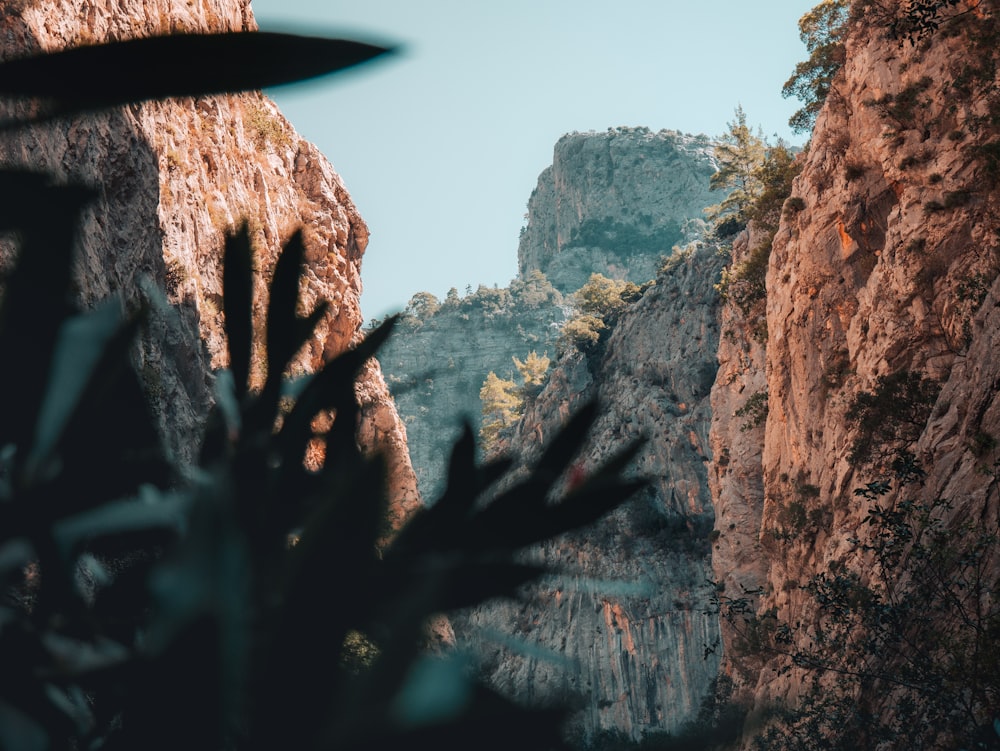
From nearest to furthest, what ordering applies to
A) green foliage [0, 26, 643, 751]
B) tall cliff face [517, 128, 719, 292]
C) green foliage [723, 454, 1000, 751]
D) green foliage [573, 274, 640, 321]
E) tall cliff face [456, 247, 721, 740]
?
green foliage [0, 26, 643, 751] < green foliage [723, 454, 1000, 751] < tall cliff face [456, 247, 721, 740] < green foliage [573, 274, 640, 321] < tall cliff face [517, 128, 719, 292]

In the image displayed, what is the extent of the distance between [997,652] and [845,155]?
41.5 feet

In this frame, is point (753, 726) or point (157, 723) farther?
point (753, 726)

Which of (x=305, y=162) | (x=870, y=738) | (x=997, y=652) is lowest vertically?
(x=870, y=738)

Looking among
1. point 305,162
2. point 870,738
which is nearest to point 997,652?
point 870,738

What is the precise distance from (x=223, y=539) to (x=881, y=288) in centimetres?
1562

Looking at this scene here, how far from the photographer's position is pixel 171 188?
15836 mm

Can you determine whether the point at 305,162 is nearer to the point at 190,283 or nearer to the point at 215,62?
the point at 190,283

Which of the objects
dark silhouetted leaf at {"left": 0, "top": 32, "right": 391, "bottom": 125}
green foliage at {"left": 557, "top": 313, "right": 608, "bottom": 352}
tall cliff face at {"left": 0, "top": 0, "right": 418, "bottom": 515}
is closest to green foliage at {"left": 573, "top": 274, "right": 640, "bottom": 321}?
green foliage at {"left": 557, "top": 313, "right": 608, "bottom": 352}

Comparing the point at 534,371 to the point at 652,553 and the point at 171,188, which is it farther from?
the point at 171,188

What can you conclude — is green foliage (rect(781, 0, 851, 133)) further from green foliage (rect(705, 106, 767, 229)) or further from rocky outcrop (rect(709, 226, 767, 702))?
green foliage (rect(705, 106, 767, 229))

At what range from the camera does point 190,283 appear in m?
16.0

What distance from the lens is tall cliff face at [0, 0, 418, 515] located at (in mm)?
11320

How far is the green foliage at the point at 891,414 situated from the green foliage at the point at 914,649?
64.0 inches

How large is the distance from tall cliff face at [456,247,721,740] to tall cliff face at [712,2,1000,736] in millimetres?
11371
